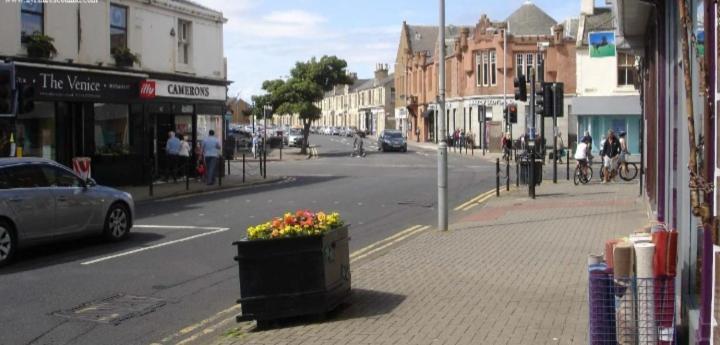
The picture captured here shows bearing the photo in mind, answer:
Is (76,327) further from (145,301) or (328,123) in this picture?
(328,123)

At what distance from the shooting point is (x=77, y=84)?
22.8m

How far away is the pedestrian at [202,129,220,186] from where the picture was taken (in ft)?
84.7

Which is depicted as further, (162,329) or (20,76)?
(20,76)

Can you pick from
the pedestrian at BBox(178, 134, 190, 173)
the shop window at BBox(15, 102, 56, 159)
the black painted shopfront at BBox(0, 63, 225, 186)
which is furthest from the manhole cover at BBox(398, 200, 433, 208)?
the shop window at BBox(15, 102, 56, 159)

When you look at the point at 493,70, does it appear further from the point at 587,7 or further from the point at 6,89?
the point at 6,89

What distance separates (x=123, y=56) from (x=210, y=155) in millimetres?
4039

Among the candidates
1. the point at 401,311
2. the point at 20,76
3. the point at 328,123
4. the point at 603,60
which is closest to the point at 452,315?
the point at 401,311

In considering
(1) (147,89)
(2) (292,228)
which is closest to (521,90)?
(1) (147,89)

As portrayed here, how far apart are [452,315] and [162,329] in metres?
2.82

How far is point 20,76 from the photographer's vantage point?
2077cm

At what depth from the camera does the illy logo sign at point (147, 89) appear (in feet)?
82.5

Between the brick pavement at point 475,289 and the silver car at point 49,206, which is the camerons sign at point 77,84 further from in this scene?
the brick pavement at point 475,289

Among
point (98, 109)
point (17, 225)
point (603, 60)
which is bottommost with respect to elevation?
point (17, 225)

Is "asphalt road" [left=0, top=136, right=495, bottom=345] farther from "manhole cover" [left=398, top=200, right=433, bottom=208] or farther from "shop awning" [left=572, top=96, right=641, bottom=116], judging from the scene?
"shop awning" [left=572, top=96, right=641, bottom=116]
